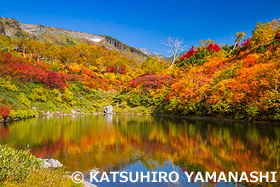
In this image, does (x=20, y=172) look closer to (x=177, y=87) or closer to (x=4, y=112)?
(x=4, y=112)

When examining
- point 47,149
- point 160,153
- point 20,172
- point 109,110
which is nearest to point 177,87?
point 109,110

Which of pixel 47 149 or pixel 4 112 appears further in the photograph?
pixel 4 112

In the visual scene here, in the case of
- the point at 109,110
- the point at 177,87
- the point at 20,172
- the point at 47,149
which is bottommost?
the point at 47,149

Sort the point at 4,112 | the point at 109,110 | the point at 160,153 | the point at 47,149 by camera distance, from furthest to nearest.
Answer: the point at 109,110 → the point at 4,112 → the point at 47,149 → the point at 160,153

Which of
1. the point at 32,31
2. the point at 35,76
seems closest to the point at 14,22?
the point at 32,31

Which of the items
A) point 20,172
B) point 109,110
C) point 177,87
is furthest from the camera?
point 109,110

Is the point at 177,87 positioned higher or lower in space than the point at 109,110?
higher

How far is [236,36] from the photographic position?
47.6 metres

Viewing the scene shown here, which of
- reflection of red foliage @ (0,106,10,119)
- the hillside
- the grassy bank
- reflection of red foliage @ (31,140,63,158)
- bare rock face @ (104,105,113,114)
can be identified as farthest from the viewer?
bare rock face @ (104,105,113,114)

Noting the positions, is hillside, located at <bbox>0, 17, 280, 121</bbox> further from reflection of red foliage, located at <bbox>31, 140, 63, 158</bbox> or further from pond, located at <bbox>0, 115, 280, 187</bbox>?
reflection of red foliage, located at <bbox>31, 140, 63, 158</bbox>

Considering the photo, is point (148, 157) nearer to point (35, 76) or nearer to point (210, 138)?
point (210, 138)

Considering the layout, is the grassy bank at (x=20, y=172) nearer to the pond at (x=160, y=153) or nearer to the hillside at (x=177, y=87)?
the pond at (x=160, y=153)

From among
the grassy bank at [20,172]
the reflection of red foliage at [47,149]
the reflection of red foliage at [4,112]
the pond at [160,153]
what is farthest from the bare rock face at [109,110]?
the grassy bank at [20,172]

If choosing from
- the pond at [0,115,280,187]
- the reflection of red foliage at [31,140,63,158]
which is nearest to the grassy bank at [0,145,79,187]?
the pond at [0,115,280,187]
